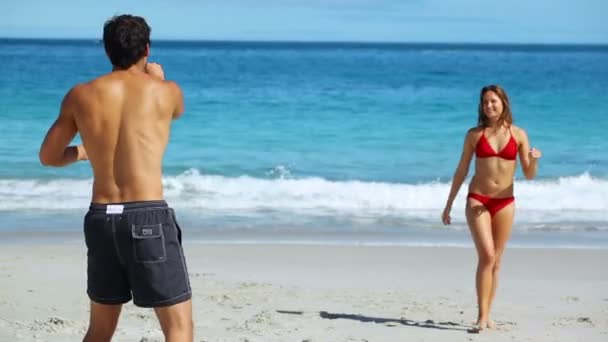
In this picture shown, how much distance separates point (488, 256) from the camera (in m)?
6.37

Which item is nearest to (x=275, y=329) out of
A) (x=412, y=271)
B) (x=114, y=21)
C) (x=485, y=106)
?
(x=485, y=106)

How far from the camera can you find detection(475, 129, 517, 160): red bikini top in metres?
6.43

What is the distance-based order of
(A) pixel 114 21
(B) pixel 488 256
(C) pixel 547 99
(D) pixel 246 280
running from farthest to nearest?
(C) pixel 547 99, (D) pixel 246 280, (B) pixel 488 256, (A) pixel 114 21

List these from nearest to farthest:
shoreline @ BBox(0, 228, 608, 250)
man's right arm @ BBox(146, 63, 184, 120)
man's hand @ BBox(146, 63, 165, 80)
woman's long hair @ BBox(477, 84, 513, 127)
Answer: man's right arm @ BBox(146, 63, 184, 120) → man's hand @ BBox(146, 63, 165, 80) → woman's long hair @ BBox(477, 84, 513, 127) → shoreline @ BBox(0, 228, 608, 250)

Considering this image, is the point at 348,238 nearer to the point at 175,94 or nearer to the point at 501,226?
the point at 501,226

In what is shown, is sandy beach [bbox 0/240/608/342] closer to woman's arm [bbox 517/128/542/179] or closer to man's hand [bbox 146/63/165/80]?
woman's arm [bbox 517/128/542/179]

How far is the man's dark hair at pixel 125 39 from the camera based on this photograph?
12.2 ft

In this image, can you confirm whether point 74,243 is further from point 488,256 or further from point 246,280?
point 488,256

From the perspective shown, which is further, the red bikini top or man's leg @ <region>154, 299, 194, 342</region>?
the red bikini top

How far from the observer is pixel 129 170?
3760mm

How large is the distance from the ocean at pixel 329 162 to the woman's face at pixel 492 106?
2.41 metres

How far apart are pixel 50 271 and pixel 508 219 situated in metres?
3.93

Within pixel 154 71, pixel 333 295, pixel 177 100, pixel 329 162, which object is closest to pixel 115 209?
pixel 177 100

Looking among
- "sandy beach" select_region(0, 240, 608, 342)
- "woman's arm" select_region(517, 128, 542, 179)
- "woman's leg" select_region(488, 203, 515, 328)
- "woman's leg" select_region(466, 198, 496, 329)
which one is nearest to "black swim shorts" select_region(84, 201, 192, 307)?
"sandy beach" select_region(0, 240, 608, 342)
